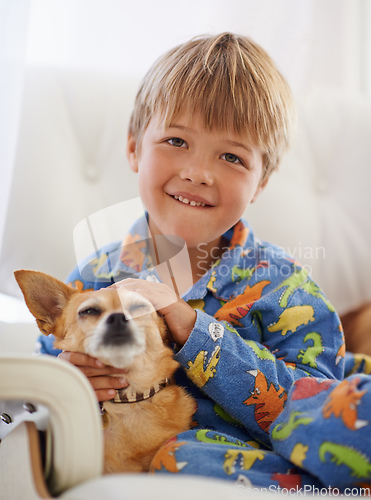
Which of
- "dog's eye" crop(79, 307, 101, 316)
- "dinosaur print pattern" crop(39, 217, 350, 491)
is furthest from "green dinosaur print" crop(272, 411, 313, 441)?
"dog's eye" crop(79, 307, 101, 316)

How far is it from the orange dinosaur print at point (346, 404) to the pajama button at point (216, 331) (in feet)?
0.73

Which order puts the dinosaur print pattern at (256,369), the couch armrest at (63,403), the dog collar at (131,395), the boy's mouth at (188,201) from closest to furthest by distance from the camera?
1. the couch armrest at (63,403)
2. the dinosaur print pattern at (256,369)
3. the dog collar at (131,395)
4. the boy's mouth at (188,201)

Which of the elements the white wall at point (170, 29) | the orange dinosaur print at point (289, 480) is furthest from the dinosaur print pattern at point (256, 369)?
the white wall at point (170, 29)

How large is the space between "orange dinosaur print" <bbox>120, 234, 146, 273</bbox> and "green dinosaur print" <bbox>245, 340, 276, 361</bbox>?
0.84 ft

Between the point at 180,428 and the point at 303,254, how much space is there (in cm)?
69

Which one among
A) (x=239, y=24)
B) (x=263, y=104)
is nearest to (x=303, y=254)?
(x=263, y=104)

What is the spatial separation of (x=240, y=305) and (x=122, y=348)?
0.35 m

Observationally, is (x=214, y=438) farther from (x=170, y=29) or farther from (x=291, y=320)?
(x=170, y=29)

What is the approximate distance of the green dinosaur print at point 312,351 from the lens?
88 cm

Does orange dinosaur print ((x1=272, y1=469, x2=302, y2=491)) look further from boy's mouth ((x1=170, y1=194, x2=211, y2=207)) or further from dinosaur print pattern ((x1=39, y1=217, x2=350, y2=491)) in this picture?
boy's mouth ((x1=170, y1=194, x2=211, y2=207))

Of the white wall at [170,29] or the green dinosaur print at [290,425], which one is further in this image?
the white wall at [170,29]

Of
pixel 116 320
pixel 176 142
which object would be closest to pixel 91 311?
pixel 116 320

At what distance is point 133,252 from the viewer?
0.86 metres

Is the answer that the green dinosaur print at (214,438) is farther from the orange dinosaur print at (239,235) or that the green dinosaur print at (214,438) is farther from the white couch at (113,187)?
the orange dinosaur print at (239,235)
